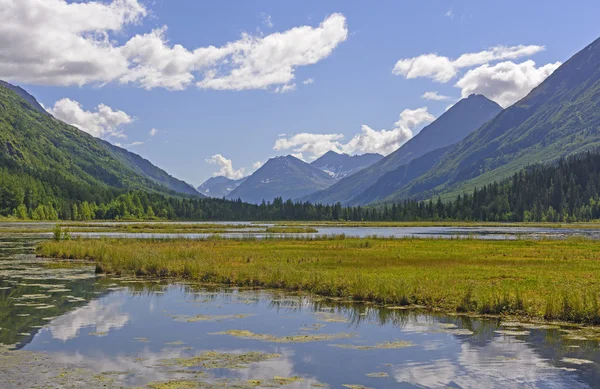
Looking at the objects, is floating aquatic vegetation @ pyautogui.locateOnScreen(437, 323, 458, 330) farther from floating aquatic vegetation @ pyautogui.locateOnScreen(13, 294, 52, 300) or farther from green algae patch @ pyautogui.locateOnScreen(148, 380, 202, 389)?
floating aquatic vegetation @ pyautogui.locateOnScreen(13, 294, 52, 300)

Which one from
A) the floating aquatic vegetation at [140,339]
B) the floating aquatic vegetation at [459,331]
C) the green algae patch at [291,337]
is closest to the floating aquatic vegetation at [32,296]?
the floating aquatic vegetation at [140,339]

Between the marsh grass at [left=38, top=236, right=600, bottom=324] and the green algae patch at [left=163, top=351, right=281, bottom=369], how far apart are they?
15.6 metres

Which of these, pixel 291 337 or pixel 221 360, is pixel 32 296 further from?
pixel 221 360

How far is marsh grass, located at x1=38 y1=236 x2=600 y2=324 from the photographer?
3494 centimetres

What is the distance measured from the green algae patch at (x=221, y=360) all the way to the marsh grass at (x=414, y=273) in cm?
1559

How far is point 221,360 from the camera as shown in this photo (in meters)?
24.4

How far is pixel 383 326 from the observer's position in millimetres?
31953

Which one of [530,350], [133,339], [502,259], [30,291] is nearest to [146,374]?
[133,339]

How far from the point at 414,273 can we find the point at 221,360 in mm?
30172

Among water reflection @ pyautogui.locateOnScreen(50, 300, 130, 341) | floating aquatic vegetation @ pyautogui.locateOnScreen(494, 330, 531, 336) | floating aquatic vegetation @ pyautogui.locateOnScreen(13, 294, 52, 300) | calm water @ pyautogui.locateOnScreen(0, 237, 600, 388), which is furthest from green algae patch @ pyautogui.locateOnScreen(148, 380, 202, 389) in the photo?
floating aquatic vegetation @ pyautogui.locateOnScreen(13, 294, 52, 300)

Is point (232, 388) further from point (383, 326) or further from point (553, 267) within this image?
point (553, 267)

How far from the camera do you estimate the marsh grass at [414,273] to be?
34.9 metres

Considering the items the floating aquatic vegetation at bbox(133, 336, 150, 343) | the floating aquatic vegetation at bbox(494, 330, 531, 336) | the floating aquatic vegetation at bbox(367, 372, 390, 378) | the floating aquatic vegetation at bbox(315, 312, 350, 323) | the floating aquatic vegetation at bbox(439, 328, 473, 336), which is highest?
the floating aquatic vegetation at bbox(494, 330, 531, 336)

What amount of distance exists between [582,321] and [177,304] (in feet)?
82.9
